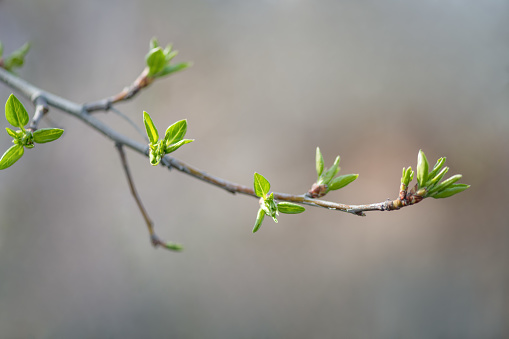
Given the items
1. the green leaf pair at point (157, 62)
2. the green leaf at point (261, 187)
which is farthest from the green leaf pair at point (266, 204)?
the green leaf pair at point (157, 62)

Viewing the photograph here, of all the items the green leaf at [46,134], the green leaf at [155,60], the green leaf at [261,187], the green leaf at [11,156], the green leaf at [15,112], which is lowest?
the green leaf at [11,156]

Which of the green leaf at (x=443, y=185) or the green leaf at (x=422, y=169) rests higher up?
the green leaf at (x=422, y=169)

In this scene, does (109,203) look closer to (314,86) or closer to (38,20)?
(38,20)

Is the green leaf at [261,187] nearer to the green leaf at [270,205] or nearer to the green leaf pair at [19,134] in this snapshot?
the green leaf at [270,205]

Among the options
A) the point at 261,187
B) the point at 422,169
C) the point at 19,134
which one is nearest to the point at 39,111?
the point at 19,134

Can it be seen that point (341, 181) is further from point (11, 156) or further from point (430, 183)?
point (11, 156)

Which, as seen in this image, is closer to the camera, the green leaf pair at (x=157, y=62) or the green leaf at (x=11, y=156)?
the green leaf at (x=11, y=156)

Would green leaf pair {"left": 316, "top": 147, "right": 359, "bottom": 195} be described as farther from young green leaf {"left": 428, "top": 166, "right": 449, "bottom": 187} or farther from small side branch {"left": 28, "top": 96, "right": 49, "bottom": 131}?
small side branch {"left": 28, "top": 96, "right": 49, "bottom": 131}

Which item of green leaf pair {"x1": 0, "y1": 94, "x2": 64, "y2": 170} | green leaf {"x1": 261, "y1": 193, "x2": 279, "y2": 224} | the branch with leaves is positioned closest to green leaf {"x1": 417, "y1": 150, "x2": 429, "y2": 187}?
the branch with leaves
